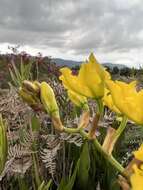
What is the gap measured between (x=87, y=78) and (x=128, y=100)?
0.25ft

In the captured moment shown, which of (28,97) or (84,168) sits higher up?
(28,97)

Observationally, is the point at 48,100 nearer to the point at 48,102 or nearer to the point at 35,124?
the point at 48,102

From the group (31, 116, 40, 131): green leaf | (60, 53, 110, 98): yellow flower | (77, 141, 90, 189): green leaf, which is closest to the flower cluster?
(60, 53, 110, 98): yellow flower

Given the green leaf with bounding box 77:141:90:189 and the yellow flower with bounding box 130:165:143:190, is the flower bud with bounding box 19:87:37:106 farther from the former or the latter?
the green leaf with bounding box 77:141:90:189

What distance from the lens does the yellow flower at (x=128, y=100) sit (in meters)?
0.61

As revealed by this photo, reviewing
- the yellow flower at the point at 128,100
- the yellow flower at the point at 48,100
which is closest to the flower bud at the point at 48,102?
the yellow flower at the point at 48,100

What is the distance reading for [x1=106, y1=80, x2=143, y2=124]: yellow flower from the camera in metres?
0.61

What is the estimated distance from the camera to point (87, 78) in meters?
0.66

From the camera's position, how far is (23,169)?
4.59 feet

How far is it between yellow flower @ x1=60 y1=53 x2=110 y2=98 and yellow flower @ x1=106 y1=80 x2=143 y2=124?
0.03 meters

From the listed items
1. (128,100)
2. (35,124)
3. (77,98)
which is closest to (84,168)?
(35,124)

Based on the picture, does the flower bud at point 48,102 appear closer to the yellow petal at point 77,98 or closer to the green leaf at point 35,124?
the yellow petal at point 77,98

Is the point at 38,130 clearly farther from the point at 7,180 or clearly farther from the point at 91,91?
the point at 91,91

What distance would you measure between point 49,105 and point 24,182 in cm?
75
